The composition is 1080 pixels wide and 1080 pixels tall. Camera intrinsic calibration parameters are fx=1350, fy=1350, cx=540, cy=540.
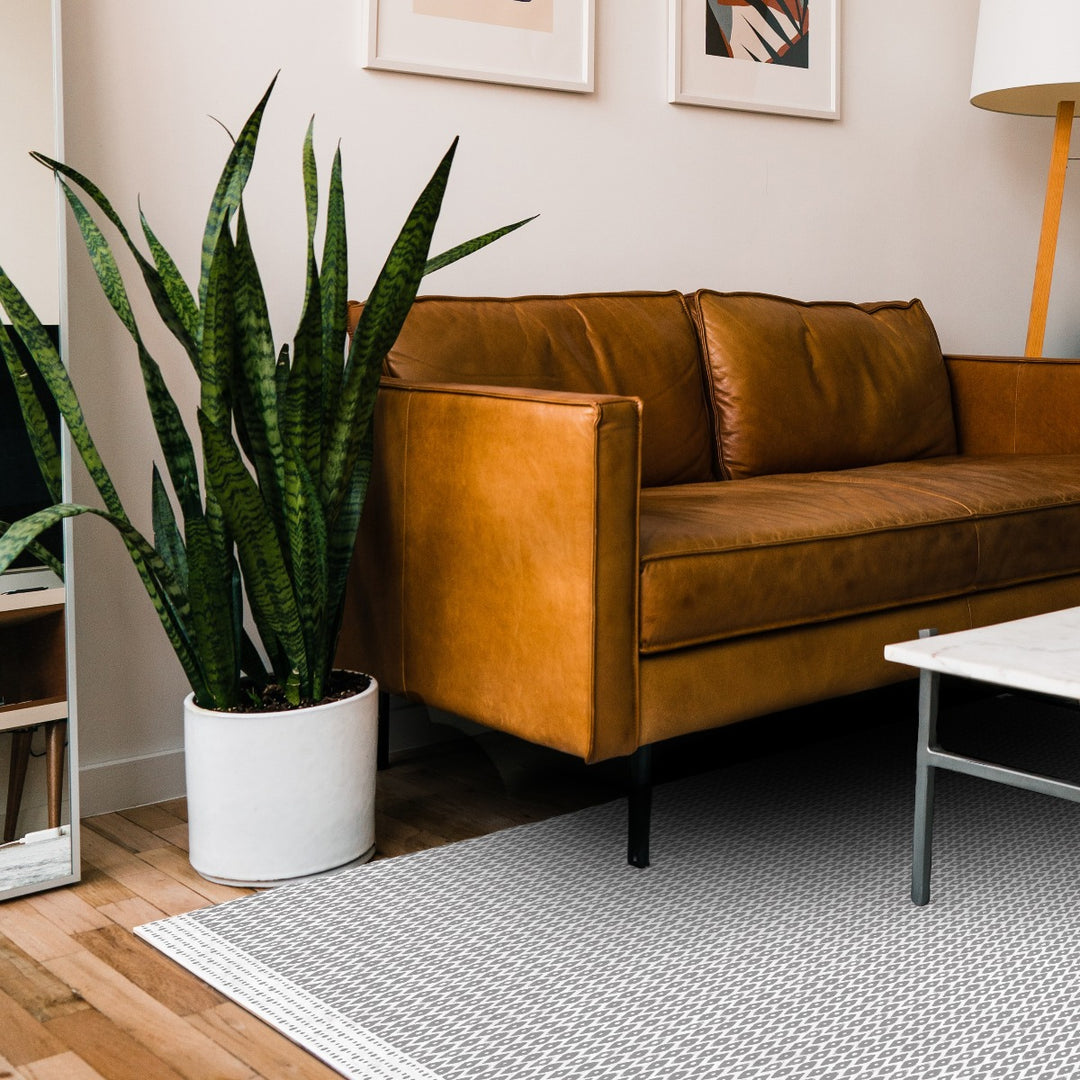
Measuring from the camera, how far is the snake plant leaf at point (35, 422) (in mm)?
1822

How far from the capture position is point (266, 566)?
1.90m

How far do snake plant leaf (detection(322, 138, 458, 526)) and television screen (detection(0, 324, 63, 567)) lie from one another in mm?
418

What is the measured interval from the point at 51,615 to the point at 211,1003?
669mm

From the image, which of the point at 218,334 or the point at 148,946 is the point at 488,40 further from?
the point at 148,946

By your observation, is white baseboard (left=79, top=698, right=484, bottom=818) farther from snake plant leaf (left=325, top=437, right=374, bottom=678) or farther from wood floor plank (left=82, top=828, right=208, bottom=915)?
snake plant leaf (left=325, top=437, right=374, bottom=678)

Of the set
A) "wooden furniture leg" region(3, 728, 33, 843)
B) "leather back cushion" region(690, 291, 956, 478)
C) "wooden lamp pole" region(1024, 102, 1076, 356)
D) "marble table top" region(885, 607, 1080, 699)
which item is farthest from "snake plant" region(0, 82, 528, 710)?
"wooden lamp pole" region(1024, 102, 1076, 356)

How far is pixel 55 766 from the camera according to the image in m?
1.98

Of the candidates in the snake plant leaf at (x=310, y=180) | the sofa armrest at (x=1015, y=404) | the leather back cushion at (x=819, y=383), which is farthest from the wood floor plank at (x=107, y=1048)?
the sofa armrest at (x=1015, y=404)

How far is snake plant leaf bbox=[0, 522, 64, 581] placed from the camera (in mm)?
1934

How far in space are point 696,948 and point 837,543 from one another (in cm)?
70

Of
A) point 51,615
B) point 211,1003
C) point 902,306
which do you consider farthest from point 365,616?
point 902,306

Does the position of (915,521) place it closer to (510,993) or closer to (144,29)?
(510,993)

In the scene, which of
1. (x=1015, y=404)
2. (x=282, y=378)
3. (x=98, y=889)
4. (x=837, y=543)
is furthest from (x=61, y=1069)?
(x=1015, y=404)

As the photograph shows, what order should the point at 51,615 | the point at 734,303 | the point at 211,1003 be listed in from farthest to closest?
the point at 734,303, the point at 51,615, the point at 211,1003
